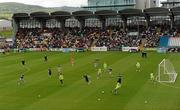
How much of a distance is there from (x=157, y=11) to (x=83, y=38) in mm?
19043

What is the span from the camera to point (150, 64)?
60.1 metres

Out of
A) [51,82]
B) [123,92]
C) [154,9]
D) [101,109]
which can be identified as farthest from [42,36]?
[101,109]

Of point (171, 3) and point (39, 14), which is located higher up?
point (171, 3)

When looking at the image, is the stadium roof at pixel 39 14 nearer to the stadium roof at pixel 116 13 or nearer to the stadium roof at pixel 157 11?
the stadium roof at pixel 116 13

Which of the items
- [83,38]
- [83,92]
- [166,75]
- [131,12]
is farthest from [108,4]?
[83,92]

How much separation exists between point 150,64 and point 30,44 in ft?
149

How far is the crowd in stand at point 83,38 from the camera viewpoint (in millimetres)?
91875

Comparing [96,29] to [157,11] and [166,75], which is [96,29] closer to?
[157,11]

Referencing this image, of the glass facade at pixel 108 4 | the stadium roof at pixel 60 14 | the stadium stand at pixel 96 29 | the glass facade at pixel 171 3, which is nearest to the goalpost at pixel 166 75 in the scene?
the stadium stand at pixel 96 29

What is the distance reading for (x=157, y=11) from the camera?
91500 millimetres

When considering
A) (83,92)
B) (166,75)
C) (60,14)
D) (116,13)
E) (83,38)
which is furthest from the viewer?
(60,14)

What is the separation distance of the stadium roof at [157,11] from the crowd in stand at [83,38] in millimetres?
3851

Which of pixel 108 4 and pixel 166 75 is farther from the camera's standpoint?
pixel 108 4

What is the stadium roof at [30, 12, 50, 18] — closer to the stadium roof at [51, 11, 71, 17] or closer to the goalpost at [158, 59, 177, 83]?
the stadium roof at [51, 11, 71, 17]
